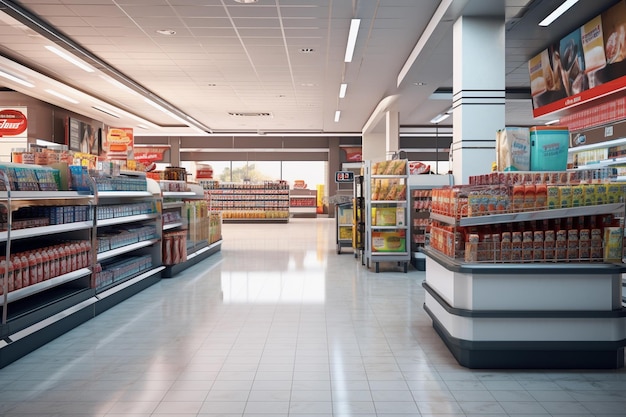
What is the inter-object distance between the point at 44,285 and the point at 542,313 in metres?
3.95

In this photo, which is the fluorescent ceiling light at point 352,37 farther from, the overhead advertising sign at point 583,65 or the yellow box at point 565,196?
the yellow box at point 565,196

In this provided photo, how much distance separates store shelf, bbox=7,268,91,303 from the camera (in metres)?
3.96

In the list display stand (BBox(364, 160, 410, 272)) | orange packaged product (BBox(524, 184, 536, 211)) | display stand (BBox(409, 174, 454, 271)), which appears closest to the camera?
orange packaged product (BBox(524, 184, 536, 211))

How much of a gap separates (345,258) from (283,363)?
634 cm

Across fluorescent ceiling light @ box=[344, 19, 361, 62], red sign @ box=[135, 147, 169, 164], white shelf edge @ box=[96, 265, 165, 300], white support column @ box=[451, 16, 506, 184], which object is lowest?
white shelf edge @ box=[96, 265, 165, 300]

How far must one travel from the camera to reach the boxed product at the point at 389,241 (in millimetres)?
8312

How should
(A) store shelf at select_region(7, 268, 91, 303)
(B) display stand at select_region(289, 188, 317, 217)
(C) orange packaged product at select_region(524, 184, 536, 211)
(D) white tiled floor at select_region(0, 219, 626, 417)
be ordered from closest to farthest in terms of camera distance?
(D) white tiled floor at select_region(0, 219, 626, 417) < (C) orange packaged product at select_region(524, 184, 536, 211) < (A) store shelf at select_region(7, 268, 91, 303) < (B) display stand at select_region(289, 188, 317, 217)

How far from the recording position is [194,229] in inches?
362

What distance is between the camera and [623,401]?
3.08m

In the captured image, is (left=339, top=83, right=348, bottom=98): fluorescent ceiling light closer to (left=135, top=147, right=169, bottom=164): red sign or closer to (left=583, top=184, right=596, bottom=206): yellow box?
(left=583, top=184, right=596, bottom=206): yellow box

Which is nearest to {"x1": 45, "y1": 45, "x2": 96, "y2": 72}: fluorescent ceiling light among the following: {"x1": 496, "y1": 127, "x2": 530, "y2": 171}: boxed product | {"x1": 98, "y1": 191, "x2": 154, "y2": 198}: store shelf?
{"x1": 98, "y1": 191, "x2": 154, "y2": 198}: store shelf

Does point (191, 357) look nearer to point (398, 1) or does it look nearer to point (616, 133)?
point (398, 1)

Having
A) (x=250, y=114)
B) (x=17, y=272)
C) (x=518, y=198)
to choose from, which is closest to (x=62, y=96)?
(x=250, y=114)

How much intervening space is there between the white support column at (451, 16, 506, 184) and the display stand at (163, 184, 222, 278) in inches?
174
